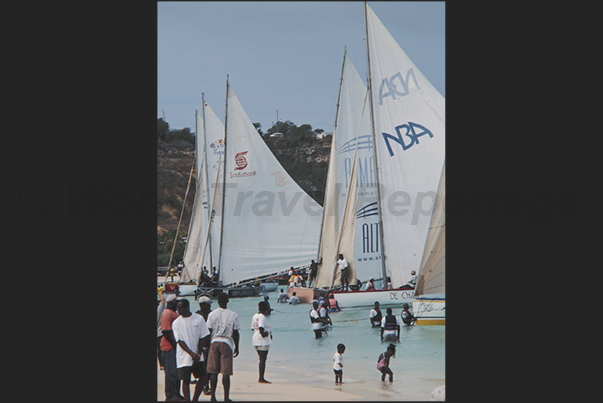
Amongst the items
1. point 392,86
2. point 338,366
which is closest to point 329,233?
point 392,86

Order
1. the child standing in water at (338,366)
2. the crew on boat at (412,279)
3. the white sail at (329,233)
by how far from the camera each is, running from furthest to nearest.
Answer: the white sail at (329,233) < the crew on boat at (412,279) < the child standing in water at (338,366)

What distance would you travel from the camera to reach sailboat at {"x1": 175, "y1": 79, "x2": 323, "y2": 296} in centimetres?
3192

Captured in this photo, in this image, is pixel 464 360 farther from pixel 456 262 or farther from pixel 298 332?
pixel 298 332

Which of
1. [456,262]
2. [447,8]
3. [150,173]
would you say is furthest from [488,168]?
[150,173]

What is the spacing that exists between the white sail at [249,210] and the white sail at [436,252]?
665 inches

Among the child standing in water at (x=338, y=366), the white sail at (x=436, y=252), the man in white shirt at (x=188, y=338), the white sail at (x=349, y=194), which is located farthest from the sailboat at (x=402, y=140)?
the man in white shirt at (x=188, y=338)

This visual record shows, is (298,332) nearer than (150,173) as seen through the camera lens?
No

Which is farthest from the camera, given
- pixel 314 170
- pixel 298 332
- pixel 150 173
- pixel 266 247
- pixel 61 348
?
pixel 314 170

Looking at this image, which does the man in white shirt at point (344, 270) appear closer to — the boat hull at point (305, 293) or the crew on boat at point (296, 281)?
the boat hull at point (305, 293)

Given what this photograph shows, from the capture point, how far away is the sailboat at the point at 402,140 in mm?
21281

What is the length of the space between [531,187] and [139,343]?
188 inches

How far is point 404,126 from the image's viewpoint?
21344 mm

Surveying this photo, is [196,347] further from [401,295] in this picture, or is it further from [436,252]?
[401,295]

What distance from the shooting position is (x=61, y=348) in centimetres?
757
